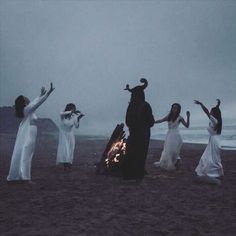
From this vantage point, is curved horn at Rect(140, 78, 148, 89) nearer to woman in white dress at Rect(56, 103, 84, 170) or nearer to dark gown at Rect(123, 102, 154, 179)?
dark gown at Rect(123, 102, 154, 179)

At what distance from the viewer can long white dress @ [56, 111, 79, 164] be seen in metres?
13.0

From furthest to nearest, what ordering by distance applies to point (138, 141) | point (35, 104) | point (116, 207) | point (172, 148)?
point (172, 148) → point (138, 141) → point (35, 104) → point (116, 207)

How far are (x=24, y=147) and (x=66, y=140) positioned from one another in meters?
3.56

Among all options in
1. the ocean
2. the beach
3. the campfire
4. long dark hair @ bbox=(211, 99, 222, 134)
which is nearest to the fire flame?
the campfire

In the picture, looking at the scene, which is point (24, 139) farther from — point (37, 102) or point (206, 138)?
point (206, 138)

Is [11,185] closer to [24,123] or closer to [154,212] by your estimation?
[24,123]

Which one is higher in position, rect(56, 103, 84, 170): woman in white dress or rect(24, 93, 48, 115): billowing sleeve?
rect(24, 93, 48, 115): billowing sleeve

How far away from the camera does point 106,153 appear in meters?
11.7

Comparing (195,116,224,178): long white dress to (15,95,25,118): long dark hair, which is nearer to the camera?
(15,95,25,118): long dark hair

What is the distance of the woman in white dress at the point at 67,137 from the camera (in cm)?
1302

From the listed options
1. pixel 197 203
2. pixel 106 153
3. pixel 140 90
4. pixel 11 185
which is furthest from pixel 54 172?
pixel 197 203

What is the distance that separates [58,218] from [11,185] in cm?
371

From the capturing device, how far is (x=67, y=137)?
13.3 meters

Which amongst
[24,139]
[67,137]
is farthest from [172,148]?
[24,139]
